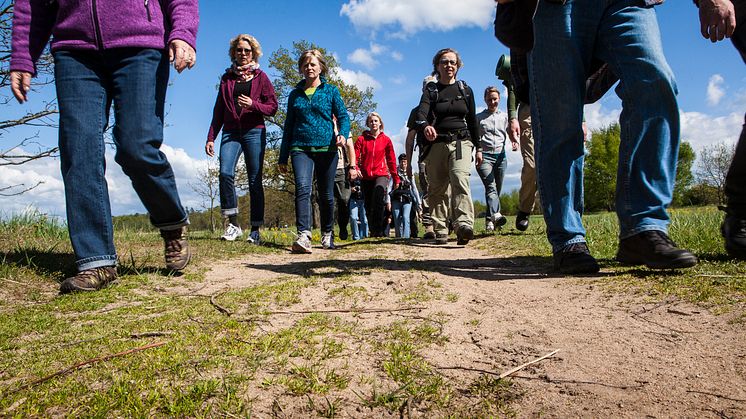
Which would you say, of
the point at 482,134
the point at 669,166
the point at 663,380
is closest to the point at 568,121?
the point at 669,166

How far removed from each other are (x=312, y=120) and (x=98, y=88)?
9.40 ft

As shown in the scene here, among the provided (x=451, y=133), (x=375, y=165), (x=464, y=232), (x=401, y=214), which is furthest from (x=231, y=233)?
(x=401, y=214)

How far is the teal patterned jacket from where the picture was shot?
17.8ft

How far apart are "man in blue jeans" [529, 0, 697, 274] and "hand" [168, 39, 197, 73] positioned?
216 centimetres

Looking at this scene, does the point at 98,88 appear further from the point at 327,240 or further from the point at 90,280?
the point at 327,240

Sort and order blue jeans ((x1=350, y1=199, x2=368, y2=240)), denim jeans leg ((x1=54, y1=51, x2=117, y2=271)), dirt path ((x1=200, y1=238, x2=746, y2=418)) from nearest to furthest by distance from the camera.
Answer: dirt path ((x1=200, y1=238, x2=746, y2=418))
denim jeans leg ((x1=54, y1=51, x2=117, y2=271))
blue jeans ((x1=350, y1=199, x2=368, y2=240))

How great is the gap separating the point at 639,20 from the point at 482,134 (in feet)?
18.2

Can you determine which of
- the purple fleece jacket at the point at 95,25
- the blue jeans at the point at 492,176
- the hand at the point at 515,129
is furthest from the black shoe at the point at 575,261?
the blue jeans at the point at 492,176

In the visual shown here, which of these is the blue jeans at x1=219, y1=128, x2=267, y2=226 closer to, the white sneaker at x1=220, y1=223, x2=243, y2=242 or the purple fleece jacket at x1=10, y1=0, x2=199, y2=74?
the white sneaker at x1=220, y1=223, x2=243, y2=242

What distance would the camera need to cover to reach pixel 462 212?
5559 millimetres

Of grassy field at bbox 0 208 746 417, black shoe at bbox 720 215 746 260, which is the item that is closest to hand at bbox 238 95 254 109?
grassy field at bbox 0 208 746 417

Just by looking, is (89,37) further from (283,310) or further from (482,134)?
(482,134)

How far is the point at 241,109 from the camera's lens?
19.4 ft

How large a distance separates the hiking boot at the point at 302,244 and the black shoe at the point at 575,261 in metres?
3.10
